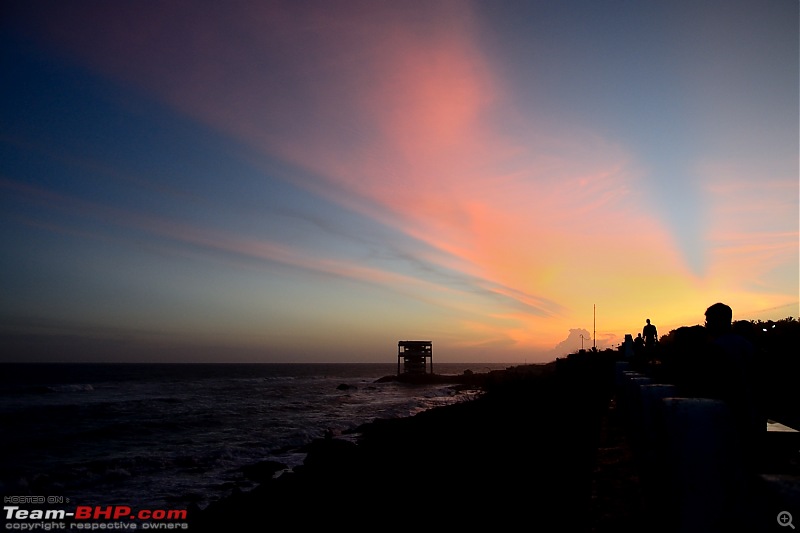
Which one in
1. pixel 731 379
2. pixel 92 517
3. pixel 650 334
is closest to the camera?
pixel 731 379

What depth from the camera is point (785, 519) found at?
173 centimetres

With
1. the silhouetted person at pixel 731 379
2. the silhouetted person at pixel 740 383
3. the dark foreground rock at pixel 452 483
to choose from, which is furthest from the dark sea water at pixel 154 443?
the silhouetted person at pixel 740 383

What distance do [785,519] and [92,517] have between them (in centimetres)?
1390

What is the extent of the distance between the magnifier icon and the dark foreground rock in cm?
205

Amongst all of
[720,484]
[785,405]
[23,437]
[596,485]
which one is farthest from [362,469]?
[23,437]

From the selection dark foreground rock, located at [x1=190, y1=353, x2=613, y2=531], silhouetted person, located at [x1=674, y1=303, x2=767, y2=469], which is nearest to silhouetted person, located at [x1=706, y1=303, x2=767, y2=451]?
silhouetted person, located at [x1=674, y1=303, x2=767, y2=469]

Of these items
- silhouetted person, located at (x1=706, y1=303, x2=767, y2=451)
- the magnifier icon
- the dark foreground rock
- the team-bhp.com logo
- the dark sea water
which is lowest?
the dark sea water

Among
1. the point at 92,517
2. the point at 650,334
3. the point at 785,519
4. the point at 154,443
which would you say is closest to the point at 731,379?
the point at 785,519

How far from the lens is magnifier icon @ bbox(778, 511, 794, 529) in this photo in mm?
1689

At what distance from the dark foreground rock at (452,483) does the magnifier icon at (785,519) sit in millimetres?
2047

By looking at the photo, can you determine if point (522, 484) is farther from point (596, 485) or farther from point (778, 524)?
point (778, 524)

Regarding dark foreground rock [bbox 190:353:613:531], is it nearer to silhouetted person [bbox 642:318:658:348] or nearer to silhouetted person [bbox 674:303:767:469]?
silhouetted person [bbox 674:303:767:469]

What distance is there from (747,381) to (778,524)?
1.89 metres

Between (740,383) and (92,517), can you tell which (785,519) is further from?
(92,517)
